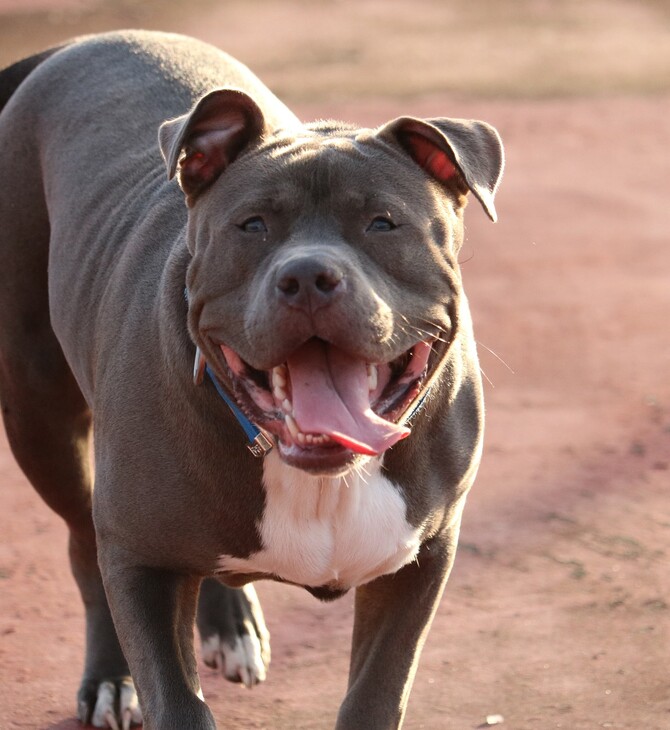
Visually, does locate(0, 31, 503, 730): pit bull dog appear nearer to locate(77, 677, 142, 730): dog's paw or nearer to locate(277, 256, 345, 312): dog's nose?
locate(277, 256, 345, 312): dog's nose

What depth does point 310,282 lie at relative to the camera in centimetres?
362

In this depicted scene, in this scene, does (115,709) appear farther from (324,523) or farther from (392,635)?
(324,523)

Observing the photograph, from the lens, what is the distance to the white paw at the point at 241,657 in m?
5.36

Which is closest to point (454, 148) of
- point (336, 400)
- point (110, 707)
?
point (336, 400)

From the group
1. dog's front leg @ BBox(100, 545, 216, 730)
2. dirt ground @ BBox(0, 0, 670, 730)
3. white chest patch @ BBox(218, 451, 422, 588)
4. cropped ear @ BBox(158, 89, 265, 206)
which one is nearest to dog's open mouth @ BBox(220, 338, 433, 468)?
white chest patch @ BBox(218, 451, 422, 588)

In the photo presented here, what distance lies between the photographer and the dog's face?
3.71m

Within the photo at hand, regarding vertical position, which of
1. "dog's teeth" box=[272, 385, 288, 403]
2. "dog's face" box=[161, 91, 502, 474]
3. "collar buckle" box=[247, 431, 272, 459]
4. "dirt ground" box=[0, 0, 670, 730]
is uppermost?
"dog's face" box=[161, 91, 502, 474]

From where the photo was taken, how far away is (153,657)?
13.6 ft

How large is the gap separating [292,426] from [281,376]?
159mm

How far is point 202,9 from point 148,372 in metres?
16.2

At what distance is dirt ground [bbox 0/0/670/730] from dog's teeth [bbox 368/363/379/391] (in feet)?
3.59

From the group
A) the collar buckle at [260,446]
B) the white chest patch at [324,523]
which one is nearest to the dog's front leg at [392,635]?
the white chest patch at [324,523]

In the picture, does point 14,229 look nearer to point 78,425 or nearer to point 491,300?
point 78,425

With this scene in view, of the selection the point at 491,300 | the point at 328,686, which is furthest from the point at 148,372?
the point at 491,300
